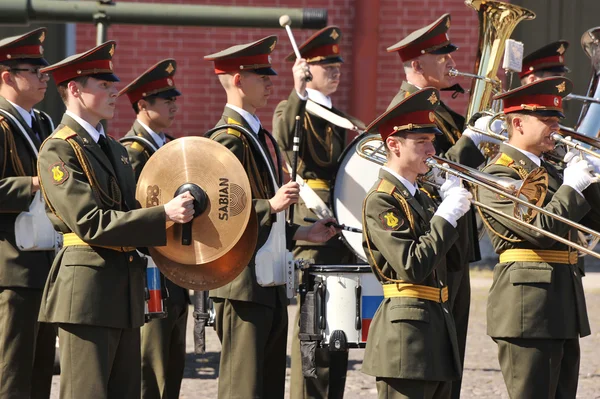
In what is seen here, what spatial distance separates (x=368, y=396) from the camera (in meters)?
7.74

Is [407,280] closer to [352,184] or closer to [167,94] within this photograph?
[352,184]

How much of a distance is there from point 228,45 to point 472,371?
4.86m

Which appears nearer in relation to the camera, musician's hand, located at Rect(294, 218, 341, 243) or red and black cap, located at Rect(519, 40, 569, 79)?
musician's hand, located at Rect(294, 218, 341, 243)

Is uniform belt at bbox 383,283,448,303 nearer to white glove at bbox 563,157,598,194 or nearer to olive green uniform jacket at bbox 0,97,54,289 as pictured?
white glove at bbox 563,157,598,194

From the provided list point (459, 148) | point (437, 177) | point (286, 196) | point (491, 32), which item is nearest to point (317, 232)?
point (286, 196)

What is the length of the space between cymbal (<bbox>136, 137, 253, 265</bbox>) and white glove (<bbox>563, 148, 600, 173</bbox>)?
5.33 feet

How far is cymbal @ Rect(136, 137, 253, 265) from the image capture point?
5.50 meters

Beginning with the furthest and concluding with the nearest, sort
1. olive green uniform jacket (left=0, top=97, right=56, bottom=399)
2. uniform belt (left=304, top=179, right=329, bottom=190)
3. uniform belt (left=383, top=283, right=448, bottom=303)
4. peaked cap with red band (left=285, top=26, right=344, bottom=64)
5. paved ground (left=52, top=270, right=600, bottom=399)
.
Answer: paved ground (left=52, top=270, right=600, bottom=399)
peaked cap with red band (left=285, top=26, right=344, bottom=64)
uniform belt (left=304, top=179, right=329, bottom=190)
olive green uniform jacket (left=0, top=97, right=56, bottom=399)
uniform belt (left=383, top=283, right=448, bottom=303)

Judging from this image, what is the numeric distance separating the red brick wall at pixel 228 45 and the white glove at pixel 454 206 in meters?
6.83

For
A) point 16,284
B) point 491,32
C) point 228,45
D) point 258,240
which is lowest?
point 16,284

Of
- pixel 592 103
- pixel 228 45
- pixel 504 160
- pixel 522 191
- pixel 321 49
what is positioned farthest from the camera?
pixel 228 45

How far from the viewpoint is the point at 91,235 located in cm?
525

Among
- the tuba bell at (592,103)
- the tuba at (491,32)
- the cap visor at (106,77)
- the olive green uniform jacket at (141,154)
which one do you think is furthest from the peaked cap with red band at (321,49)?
the cap visor at (106,77)

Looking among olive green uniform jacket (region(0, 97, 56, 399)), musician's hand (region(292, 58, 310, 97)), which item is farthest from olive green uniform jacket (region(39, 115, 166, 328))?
musician's hand (region(292, 58, 310, 97))
